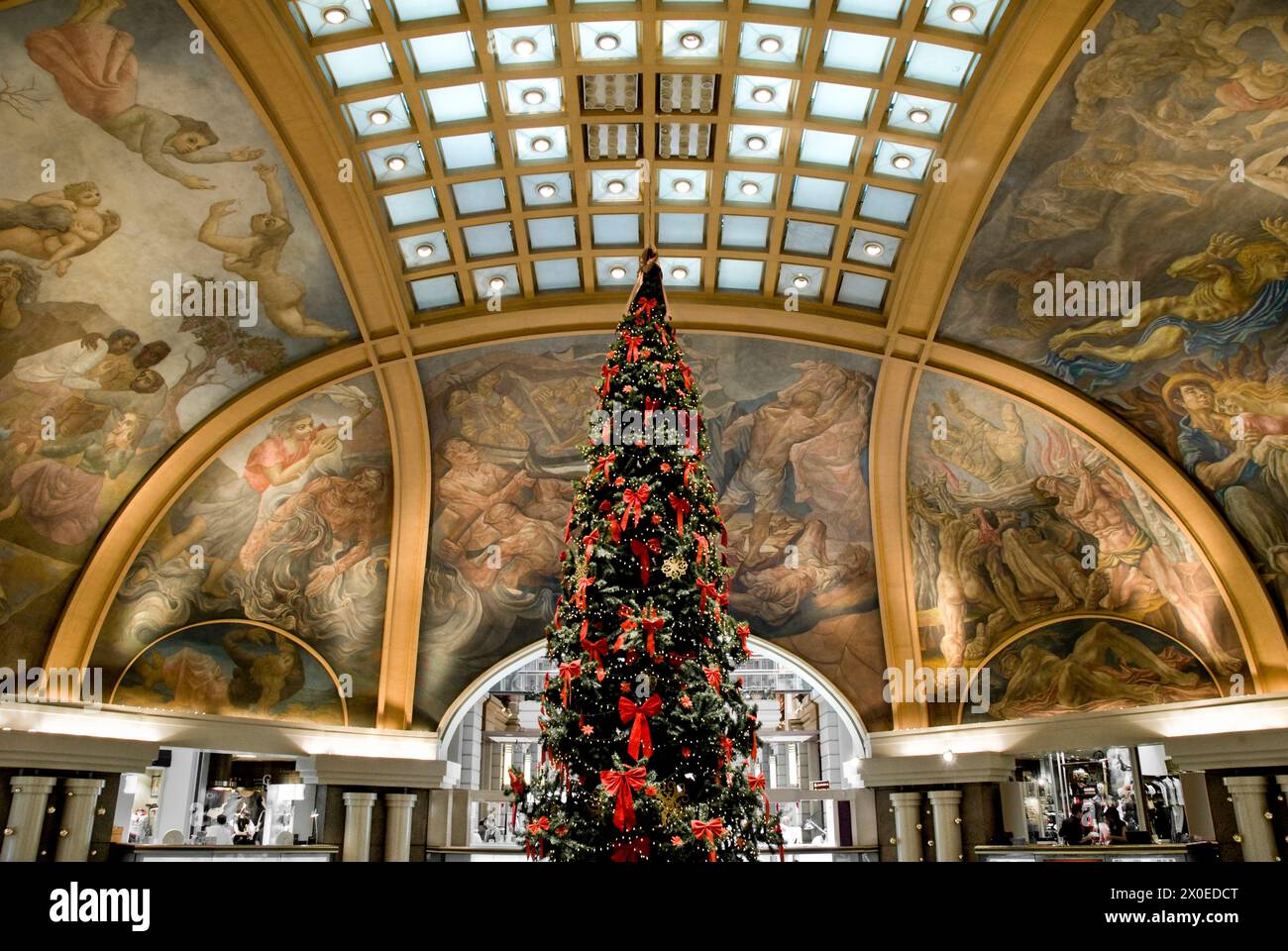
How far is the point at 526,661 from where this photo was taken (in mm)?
22719

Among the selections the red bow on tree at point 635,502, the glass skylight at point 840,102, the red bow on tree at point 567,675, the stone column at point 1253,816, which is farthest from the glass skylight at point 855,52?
the stone column at point 1253,816

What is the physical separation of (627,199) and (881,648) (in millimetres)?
12108

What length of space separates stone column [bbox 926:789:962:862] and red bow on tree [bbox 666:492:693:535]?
11.8 m

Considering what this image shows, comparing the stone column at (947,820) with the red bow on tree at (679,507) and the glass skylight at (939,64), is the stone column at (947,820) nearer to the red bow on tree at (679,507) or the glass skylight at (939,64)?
the red bow on tree at (679,507)

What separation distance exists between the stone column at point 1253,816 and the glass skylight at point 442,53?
59.3 ft

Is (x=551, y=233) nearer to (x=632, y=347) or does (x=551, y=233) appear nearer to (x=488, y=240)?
(x=488, y=240)

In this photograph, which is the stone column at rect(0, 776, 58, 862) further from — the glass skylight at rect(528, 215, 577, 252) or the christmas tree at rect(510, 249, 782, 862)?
the glass skylight at rect(528, 215, 577, 252)

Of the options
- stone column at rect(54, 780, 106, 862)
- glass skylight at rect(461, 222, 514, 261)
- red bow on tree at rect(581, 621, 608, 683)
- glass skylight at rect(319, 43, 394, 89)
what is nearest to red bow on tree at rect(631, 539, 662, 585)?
red bow on tree at rect(581, 621, 608, 683)

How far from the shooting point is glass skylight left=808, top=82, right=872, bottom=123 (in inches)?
600

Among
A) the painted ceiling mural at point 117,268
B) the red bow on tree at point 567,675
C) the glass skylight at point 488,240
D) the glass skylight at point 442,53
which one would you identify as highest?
the glass skylight at point 442,53

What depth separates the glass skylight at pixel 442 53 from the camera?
46.9 feet

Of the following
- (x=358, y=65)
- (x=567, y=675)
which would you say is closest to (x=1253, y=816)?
(x=567, y=675)

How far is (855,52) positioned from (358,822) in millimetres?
18123

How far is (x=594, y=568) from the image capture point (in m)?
11.4
